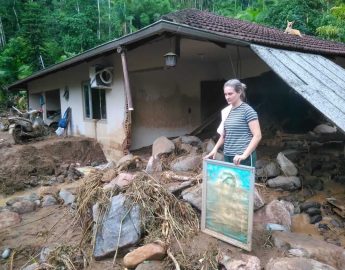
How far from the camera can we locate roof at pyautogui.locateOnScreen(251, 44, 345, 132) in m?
4.51

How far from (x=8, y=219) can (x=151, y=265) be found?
3.43m

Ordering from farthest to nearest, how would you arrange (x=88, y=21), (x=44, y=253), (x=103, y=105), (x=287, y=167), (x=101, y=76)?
(x=88, y=21), (x=103, y=105), (x=101, y=76), (x=287, y=167), (x=44, y=253)

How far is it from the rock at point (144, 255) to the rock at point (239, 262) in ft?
2.20

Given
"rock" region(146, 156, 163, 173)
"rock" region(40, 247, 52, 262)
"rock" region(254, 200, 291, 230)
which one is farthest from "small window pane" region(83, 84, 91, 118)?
"rock" region(254, 200, 291, 230)

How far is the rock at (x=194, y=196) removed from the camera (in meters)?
4.35

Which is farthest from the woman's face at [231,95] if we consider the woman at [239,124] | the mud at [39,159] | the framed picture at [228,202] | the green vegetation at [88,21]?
the green vegetation at [88,21]

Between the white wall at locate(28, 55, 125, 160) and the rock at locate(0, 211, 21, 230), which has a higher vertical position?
the white wall at locate(28, 55, 125, 160)

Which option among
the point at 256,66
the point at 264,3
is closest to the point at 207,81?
the point at 256,66

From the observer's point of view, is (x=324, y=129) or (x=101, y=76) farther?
(x=324, y=129)

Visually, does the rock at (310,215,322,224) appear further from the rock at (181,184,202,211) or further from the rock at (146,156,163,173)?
the rock at (146,156,163,173)

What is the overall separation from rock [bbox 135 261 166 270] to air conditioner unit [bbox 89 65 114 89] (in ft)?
18.7

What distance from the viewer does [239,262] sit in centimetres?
328

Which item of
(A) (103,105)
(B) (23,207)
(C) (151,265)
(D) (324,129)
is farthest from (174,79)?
(C) (151,265)

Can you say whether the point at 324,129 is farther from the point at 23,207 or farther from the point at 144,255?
the point at 23,207
